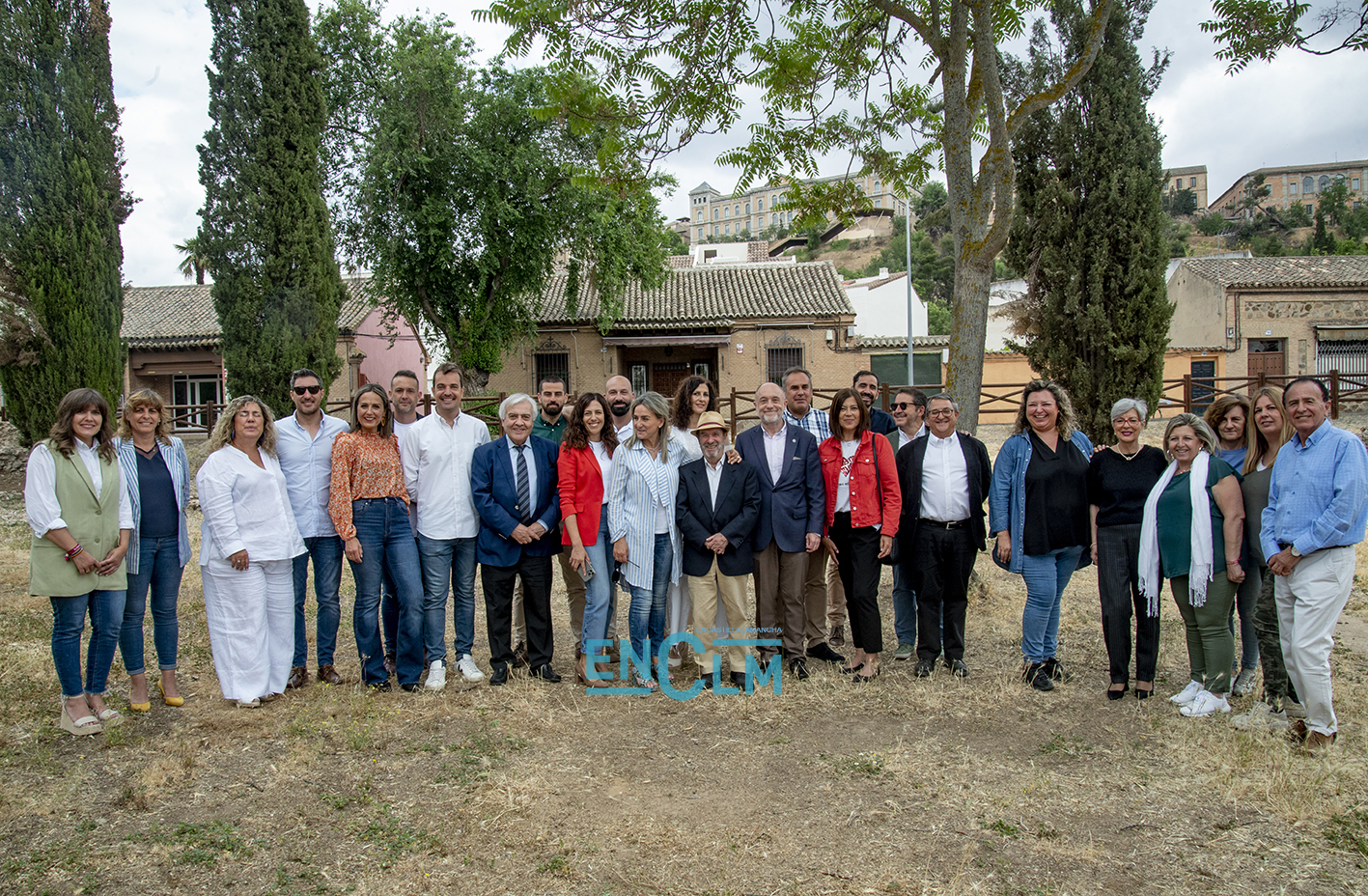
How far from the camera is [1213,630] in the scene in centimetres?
447

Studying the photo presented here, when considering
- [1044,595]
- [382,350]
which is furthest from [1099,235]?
[382,350]

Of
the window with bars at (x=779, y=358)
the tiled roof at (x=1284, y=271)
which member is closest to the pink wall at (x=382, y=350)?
the window with bars at (x=779, y=358)

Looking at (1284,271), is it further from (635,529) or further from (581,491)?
(581,491)

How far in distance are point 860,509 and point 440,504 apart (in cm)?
250

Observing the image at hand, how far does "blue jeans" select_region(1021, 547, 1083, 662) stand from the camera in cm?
495

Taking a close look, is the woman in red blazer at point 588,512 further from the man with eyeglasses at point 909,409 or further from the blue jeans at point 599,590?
the man with eyeglasses at point 909,409

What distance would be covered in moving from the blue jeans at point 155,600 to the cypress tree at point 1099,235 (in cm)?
1232

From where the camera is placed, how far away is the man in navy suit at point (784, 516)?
16.8 feet

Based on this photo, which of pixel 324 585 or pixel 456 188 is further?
pixel 456 188

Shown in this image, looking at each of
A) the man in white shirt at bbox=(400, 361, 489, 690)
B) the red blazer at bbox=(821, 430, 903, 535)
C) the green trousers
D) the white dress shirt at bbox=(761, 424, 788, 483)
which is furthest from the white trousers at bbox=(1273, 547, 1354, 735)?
the man in white shirt at bbox=(400, 361, 489, 690)

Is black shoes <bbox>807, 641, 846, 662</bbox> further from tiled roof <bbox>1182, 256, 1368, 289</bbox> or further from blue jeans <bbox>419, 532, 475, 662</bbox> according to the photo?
tiled roof <bbox>1182, 256, 1368, 289</bbox>

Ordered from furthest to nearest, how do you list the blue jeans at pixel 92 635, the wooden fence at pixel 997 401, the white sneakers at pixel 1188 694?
1. the wooden fence at pixel 997 401
2. the white sneakers at pixel 1188 694
3. the blue jeans at pixel 92 635

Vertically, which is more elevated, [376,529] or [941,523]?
[376,529]

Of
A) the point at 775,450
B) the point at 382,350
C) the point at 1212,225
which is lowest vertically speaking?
the point at 775,450
